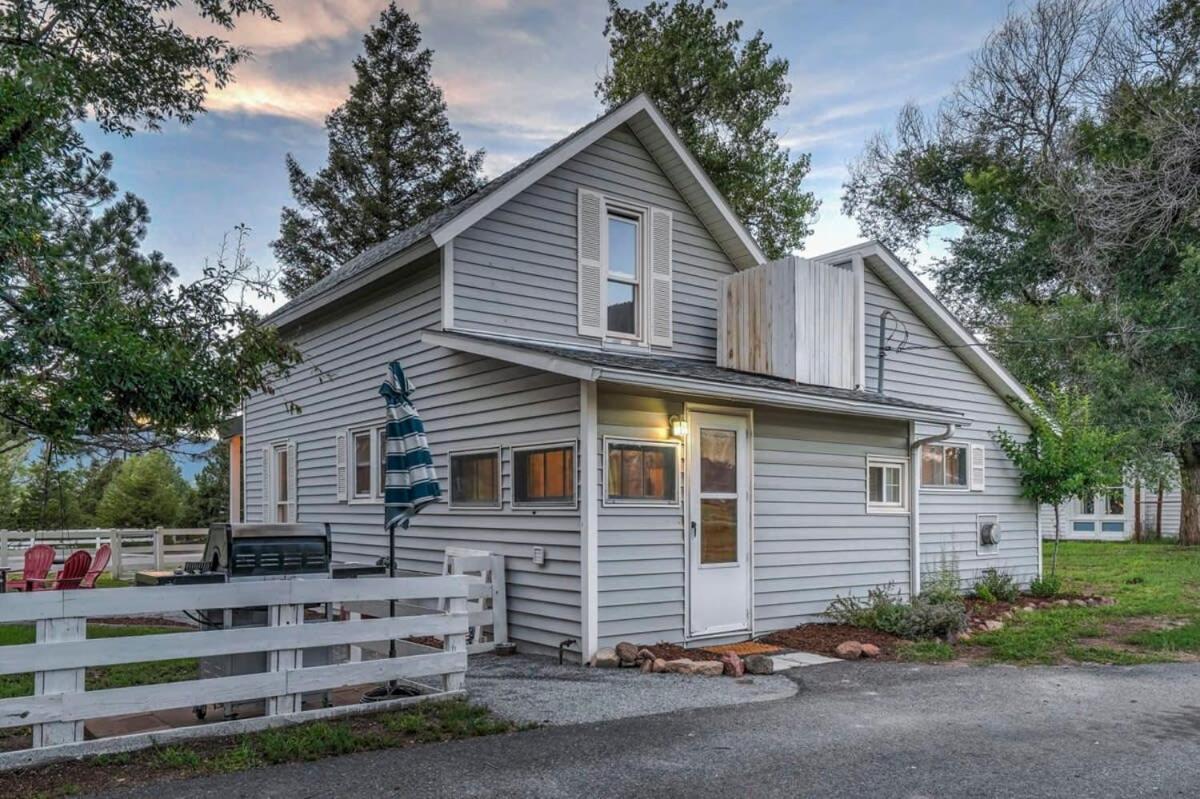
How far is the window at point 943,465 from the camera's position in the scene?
40.8ft

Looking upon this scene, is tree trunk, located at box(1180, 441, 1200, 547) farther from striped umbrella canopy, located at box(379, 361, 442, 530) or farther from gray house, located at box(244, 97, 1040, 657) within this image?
striped umbrella canopy, located at box(379, 361, 442, 530)

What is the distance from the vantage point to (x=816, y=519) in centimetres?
1031

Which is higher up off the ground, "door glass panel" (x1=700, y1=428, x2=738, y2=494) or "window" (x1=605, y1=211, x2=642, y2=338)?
"window" (x1=605, y1=211, x2=642, y2=338)

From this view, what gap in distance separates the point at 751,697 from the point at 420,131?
82.9ft

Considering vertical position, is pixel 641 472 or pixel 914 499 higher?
pixel 641 472

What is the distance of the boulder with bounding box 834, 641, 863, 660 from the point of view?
8484 mm

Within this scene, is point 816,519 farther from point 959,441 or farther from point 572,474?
point 959,441

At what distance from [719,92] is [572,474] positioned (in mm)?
17859

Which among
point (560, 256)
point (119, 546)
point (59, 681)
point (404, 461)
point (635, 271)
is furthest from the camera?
point (119, 546)

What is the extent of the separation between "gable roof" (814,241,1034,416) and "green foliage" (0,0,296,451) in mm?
7795

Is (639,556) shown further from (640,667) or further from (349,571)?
(349,571)

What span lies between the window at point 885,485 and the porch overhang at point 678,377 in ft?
2.39

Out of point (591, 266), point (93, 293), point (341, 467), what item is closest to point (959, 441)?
point (591, 266)

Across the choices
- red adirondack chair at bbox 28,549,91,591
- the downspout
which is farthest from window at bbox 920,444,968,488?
red adirondack chair at bbox 28,549,91,591
